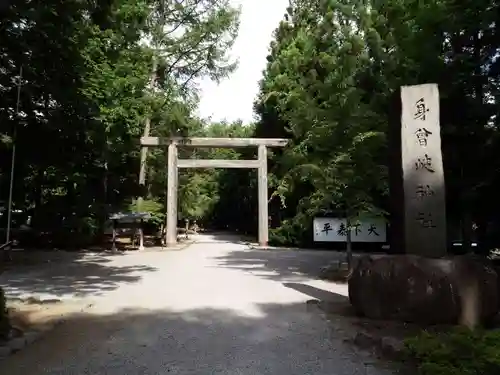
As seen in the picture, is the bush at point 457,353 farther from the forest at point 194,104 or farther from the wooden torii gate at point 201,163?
the wooden torii gate at point 201,163

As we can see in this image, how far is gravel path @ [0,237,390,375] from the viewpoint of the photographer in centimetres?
434

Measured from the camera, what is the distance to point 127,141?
1936cm

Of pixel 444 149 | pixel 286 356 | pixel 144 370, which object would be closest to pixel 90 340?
pixel 144 370

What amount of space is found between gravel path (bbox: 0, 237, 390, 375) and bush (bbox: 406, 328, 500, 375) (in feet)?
1.32

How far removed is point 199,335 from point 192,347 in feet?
1.75

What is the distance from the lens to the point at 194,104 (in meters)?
24.7

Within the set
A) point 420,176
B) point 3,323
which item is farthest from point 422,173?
point 3,323

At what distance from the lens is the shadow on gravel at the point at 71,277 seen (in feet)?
28.7

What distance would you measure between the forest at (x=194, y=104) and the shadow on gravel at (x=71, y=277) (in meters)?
3.08

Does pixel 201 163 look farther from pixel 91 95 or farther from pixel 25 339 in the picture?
pixel 25 339

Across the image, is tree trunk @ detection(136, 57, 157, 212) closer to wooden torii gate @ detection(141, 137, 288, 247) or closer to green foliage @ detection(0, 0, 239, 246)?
green foliage @ detection(0, 0, 239, 246)

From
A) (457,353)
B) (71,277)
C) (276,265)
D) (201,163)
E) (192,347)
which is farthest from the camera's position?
(201,163)

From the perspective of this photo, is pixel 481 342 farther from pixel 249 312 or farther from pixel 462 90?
pixel 462 90

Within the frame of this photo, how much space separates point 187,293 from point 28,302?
253 cm
